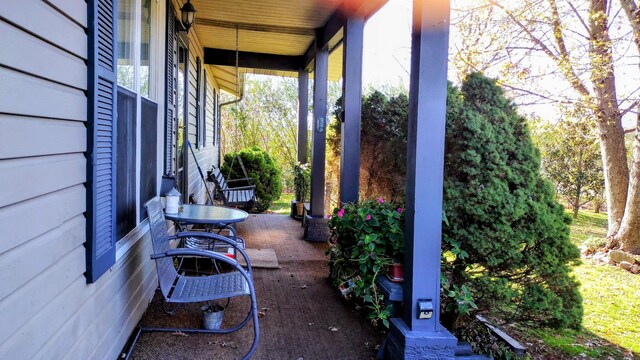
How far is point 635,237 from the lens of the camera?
7367mm

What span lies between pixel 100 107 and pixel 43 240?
705 millimetres

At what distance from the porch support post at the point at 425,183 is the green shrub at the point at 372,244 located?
265 millimetres

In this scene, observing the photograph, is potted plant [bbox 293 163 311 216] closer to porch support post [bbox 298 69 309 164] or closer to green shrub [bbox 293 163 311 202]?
green shrub [bbox 293 163 311 202]

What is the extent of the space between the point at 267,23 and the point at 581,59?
15.1ft

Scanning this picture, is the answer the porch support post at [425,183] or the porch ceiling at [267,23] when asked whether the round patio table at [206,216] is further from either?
the porch ceiling at [267,23]

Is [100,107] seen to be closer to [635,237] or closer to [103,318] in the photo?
[103,318]

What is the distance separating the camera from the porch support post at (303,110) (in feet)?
26.1

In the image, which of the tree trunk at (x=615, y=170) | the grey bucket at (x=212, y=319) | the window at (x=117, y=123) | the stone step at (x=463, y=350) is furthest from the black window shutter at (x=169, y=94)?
the tree trunk at (x=615, y=170)

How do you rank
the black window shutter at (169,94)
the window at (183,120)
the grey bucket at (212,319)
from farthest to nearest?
the window at (183,120) < the black window shutter at (169,94) < the grey bucket at (212,319)

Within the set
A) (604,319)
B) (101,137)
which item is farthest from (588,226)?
(101,137)

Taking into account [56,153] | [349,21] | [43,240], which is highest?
[349,21]

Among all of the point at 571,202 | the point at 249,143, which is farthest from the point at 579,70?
the point at 249,143

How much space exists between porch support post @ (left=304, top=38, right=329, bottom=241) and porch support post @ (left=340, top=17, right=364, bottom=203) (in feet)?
4.64

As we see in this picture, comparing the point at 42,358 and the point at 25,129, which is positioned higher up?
the point at 25,129
